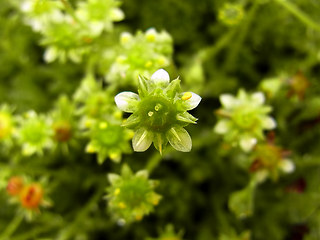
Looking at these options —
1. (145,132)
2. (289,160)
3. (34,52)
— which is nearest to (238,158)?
(289,160)

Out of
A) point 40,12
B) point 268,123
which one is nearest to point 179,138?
point 268,123

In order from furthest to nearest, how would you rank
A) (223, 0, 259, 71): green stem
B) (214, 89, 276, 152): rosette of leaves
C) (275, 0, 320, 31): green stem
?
(223, 0, 259, 71): green stem
(214, 89, 276, 152): rosette of leaves
(275, 0, 320, 31): green stem

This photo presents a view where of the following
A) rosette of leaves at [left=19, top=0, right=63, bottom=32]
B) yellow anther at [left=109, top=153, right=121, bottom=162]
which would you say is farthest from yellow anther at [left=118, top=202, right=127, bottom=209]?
rosette of leaves at [left=19, top=0, right=63, bottom=32]

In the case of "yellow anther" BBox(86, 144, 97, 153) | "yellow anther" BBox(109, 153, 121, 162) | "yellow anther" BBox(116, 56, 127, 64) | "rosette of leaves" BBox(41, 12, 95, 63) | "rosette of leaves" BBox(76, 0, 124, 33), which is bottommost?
"yellow anther" BBox(109, 153, 121, 162)

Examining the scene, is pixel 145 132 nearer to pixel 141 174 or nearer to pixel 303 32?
pixel 141 174

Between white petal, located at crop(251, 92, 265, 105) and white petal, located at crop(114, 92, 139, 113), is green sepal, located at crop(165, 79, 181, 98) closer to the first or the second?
white petal, located at crop(114, 92, 139, 113)

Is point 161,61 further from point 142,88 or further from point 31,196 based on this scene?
point 31,196

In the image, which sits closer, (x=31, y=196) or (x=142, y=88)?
(x=142, y=88)

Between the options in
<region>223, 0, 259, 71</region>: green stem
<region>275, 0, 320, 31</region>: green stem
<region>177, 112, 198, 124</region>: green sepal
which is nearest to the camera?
<region>177, 112, 198, 124</region>: green sepal
